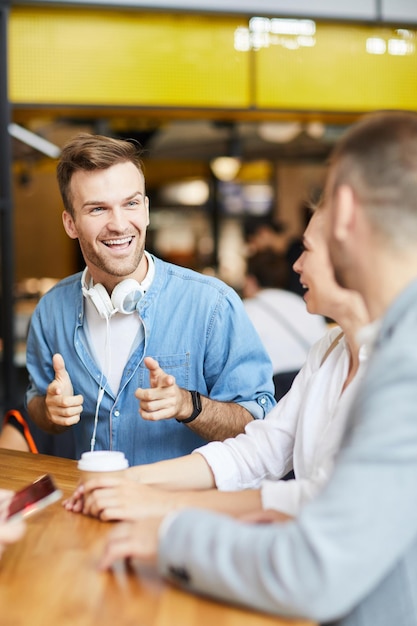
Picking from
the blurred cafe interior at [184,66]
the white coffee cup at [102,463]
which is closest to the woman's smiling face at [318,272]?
the white coffee cup at [102,463]

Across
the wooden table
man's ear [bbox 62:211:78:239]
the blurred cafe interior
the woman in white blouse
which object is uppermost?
the blurred cafe interior

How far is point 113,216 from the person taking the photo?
93.5 inches

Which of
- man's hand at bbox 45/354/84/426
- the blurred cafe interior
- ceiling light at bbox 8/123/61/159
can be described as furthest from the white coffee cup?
ceiling light at bbox 8/123/61/159

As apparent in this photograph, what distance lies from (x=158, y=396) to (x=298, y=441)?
1.21 feet

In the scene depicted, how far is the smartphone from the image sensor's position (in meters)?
1.44

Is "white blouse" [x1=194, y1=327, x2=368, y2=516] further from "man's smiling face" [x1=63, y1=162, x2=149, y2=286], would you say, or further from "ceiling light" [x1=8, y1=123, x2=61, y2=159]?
"ceiling light" [x1=8, y1=123, x2=61, y2=159]

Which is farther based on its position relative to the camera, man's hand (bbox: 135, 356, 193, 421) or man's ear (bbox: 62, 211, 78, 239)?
man's ear (bbox: 62, 211, 78, 239)

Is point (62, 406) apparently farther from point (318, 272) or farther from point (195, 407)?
point (318, 272)

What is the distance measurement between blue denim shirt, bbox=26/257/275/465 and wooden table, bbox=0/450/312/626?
2.54ft

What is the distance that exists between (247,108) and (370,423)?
430cm

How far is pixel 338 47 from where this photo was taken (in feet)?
17.4

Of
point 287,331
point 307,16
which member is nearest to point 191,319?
point 287,331

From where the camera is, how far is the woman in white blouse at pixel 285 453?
156 centimetres

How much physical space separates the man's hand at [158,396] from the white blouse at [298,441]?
Result: 159 millimetres
